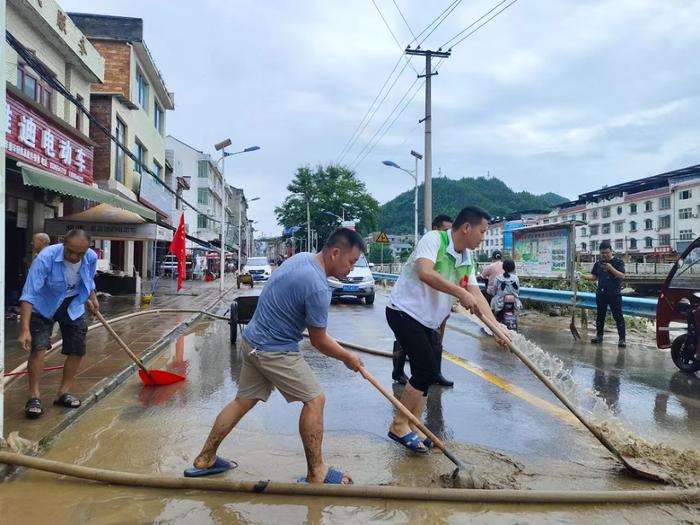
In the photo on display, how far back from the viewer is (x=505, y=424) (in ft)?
15.7

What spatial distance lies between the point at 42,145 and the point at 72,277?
20.7ft

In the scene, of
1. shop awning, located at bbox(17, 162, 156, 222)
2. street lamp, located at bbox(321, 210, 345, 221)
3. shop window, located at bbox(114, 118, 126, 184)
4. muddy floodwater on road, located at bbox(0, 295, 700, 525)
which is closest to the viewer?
muddy floodwater on road, located at bbox(0, 295, 700, 525)

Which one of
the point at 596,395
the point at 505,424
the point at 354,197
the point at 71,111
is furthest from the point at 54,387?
the point at 354,197

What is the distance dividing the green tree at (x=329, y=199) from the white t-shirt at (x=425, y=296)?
53.6 meters

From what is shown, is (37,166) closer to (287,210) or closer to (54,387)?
(54,387)

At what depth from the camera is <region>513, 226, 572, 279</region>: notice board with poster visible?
45.6ft

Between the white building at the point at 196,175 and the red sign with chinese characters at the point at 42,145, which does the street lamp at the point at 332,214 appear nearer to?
the white building at the point at 196,175

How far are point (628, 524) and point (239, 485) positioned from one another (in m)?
2.19

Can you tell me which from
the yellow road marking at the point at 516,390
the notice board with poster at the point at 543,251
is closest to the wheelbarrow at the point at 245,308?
the yellow road marking at the point at 516,390

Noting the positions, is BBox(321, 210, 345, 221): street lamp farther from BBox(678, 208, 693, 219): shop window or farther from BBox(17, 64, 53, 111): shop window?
BBox(17, 64, 53, 111): shop window

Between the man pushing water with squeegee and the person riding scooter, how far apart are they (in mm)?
6490

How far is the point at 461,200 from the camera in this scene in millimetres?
81312

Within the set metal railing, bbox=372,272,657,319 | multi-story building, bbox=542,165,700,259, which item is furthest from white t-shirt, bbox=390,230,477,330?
multi-story building, bbox=542,165,700,259

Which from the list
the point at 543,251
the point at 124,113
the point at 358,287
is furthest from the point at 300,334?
the point at 124,113
